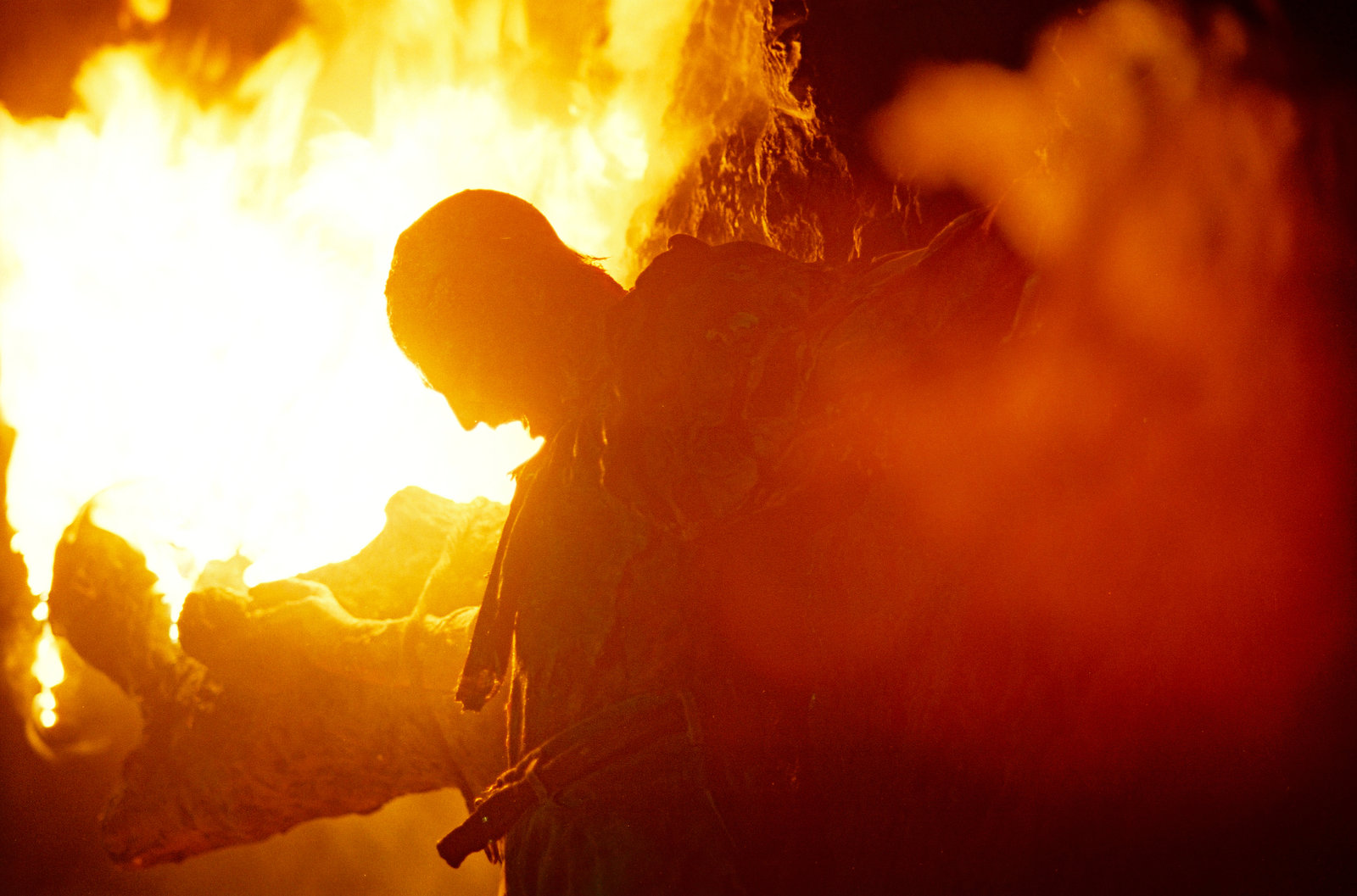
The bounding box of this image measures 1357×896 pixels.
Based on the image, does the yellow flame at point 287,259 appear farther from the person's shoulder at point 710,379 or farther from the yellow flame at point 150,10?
the person's shoulder at point 710,379

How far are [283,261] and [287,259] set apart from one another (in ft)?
0.07

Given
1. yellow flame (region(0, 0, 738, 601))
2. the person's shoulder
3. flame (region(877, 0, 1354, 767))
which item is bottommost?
flame (region(877, 0, 1354, 767))

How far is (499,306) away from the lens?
7.60 ft

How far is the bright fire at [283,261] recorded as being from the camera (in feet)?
12.6

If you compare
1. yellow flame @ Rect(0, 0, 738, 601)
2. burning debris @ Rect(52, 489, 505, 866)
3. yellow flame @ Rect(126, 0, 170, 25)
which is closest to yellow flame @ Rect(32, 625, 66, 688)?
yellow flame @ Rect(0, 0, 738, 601)

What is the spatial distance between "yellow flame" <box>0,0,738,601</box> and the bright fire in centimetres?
1

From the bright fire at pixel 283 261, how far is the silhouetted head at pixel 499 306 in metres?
1.43

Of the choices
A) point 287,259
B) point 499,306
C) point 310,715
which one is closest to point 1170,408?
point 499,306

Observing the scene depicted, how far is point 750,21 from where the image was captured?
3.20 meters

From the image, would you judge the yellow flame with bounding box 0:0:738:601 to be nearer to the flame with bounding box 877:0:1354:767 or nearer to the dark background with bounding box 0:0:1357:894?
the dark background with bounding box 0:0:1357:894

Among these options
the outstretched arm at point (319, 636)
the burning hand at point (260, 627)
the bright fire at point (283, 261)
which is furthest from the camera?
the bright fire at point (283, 261)

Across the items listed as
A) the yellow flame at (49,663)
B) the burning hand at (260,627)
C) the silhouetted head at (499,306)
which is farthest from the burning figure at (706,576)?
the yellow flame at (49,663)

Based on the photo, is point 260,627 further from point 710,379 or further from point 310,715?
point 710,379

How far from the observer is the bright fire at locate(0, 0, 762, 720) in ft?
12.6
